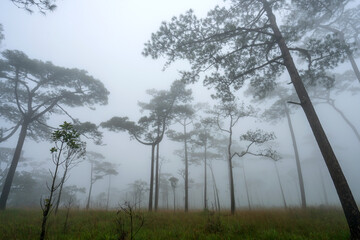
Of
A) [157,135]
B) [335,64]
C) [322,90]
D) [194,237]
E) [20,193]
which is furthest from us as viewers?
[20,193]

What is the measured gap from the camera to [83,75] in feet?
47.6

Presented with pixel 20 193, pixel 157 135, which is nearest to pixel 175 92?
pixel 157 135

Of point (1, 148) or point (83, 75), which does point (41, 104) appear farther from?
point (1, 148)

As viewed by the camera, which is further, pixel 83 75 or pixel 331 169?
pixel 83 75

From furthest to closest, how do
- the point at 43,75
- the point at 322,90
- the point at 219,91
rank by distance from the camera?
the point at 322,90 → the point at 43,75 → the point at 219,91

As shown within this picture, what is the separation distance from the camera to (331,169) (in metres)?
5.43

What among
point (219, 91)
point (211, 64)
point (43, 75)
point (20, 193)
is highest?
point (43, 75)

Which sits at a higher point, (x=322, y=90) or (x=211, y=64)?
(x=322, y=90)

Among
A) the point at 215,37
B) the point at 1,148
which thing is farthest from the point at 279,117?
the point at 1,148

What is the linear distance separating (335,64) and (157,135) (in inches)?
547

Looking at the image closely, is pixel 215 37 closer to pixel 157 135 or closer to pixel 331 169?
pixel 331 169

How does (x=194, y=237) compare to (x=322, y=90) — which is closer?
(x=194, y=237)

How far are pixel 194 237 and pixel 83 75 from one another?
1520 centimetres

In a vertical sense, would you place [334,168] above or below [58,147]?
below
